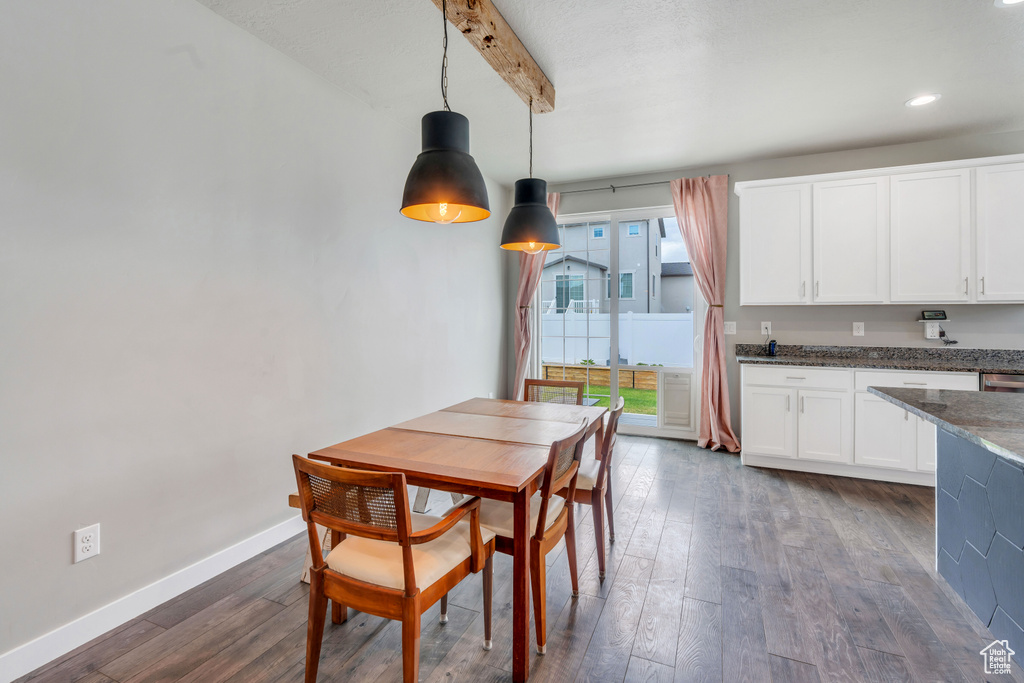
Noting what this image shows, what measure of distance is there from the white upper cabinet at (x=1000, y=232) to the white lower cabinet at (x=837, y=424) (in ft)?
2.50

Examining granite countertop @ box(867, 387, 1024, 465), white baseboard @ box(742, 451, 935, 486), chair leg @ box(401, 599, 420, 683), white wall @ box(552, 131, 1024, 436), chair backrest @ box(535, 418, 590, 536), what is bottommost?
white baseboard @ box(742, 451, 935, 486)

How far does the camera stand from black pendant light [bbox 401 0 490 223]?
1724 millimetres

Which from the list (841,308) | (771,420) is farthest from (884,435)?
(841,308)

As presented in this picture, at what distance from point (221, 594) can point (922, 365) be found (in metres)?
4.57

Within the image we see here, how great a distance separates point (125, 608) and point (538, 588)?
170cm

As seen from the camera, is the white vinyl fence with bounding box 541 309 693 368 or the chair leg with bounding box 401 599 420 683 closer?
the chair leg with bounding box 401 599 420 683

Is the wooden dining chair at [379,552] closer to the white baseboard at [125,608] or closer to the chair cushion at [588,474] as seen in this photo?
the chair cushion at [588,474]

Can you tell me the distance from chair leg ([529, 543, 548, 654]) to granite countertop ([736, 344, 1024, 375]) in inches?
113

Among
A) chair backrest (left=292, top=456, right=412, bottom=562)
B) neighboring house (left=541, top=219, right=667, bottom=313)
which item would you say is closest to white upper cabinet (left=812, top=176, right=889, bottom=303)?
neighboring house (left=541, top=219, right=667, bottom=313)

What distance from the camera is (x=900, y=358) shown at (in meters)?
3.78

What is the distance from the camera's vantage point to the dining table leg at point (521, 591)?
4.98 ft

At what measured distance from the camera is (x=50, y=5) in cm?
164

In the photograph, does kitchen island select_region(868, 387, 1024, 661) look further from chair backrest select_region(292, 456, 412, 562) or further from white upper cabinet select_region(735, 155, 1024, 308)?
white upper cabinet select_region(735, 155, 1024, 308)

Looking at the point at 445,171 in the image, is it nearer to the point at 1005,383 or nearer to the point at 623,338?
the point at 623,338
